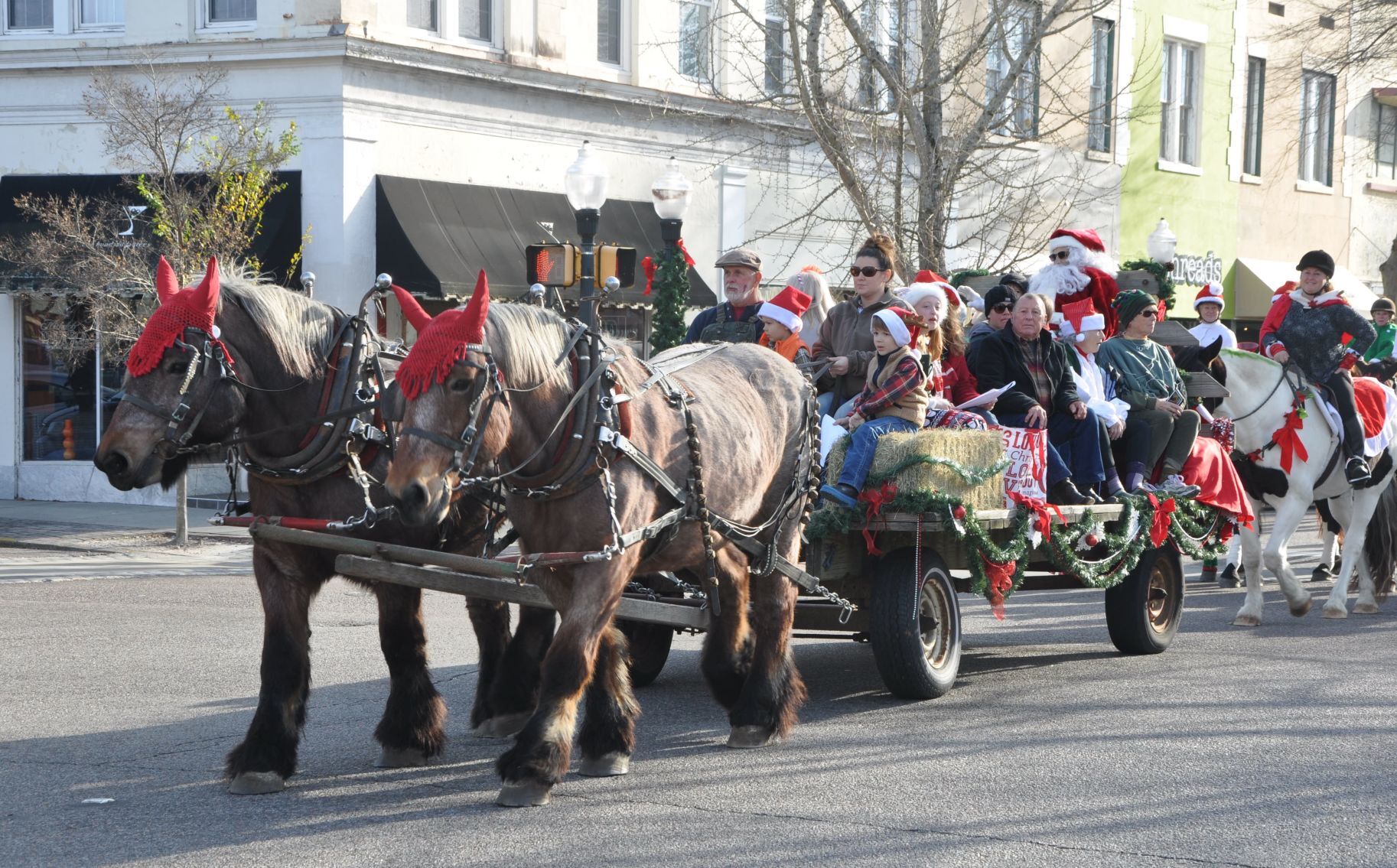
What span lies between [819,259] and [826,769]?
1784cm

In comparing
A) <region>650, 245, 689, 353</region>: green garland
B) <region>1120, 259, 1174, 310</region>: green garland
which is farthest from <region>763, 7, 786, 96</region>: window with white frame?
<region>1120, 259, 1174, 310</region>: green garland

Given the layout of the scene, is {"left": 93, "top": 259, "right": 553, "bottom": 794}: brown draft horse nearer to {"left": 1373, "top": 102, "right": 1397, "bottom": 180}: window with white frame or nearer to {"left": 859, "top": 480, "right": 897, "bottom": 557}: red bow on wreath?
{"left": 859, "top": 480, "right": 897, "bottom": 557}: red bow on wreath

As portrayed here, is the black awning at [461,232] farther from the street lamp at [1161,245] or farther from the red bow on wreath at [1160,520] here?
the red bow on wreath at [1160,520]

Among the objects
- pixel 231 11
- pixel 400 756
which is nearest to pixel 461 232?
pixel 231 11

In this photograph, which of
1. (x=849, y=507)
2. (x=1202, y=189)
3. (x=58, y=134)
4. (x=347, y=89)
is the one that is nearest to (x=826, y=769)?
(x=849, y=507)

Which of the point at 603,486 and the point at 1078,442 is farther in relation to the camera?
the point at 1078,442

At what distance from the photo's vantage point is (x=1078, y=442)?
9336 millimetres

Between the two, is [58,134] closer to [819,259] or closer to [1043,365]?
[819,259]

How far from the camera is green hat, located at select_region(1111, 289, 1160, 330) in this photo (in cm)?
1009

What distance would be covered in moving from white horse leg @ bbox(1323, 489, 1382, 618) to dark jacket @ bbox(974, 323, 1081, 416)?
3.71 meters

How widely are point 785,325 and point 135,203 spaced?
37.4ft

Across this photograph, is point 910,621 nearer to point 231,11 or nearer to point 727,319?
point 727,319

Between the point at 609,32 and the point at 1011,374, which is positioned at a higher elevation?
the point at 609,32

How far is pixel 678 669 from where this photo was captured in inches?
384
